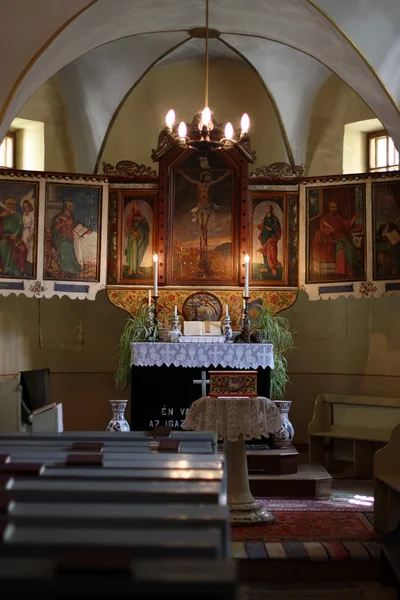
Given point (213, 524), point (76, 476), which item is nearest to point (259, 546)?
point (76, 476)

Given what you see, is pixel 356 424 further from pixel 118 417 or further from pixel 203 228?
pixel 203 228

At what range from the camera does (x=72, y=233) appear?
11.5 m

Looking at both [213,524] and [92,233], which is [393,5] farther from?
[213,524]

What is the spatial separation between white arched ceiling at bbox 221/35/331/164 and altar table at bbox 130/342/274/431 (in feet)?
10.7

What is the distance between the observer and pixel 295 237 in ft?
38.3

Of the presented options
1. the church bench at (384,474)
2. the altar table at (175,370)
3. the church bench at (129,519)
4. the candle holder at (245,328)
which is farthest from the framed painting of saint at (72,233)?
the church bench at (129,519)

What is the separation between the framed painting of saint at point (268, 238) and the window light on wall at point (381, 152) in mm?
1523

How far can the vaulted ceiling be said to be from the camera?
884 centimetres

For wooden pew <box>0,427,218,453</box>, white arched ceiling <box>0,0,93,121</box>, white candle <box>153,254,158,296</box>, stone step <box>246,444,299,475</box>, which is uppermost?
white arched ceiling <box>0,0,93,121</box>

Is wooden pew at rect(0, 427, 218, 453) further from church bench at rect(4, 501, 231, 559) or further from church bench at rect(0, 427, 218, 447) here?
church bench at rect(4, 501, 231, 559)

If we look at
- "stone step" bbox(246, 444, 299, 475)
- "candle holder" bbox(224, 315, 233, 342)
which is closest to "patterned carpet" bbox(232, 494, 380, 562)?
"stone step" bbox(246, 444, 299, 475)

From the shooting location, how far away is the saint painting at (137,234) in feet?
38.2

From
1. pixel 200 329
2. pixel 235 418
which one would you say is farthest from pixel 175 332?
pixel 235 418

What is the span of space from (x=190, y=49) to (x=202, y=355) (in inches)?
179
